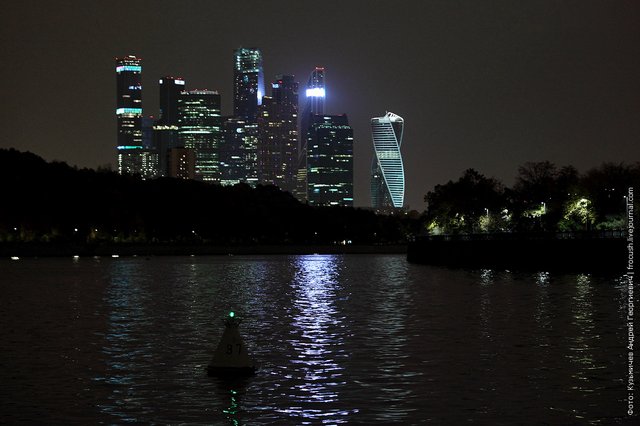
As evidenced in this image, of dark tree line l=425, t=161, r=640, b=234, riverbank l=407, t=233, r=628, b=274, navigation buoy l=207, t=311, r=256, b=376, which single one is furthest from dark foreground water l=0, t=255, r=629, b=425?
dark tree line l=425, t=161, r=640, b=234

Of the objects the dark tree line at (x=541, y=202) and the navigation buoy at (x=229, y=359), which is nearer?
the navigation buoy at (x=229, y=359)

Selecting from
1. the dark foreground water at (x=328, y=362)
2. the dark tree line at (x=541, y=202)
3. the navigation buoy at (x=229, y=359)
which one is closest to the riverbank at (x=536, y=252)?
the dark tree line at (x=541, y=202)

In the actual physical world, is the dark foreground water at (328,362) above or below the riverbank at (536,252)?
below

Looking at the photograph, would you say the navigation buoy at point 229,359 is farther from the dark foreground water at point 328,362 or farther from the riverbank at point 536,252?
the riverbank at point 536,252

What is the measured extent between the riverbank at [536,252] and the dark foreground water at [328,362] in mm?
36450

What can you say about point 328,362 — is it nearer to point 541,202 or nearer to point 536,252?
point 536,252

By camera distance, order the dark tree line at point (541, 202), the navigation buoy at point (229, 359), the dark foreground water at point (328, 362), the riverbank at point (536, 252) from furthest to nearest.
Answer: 1. the dark tree line at point (541, 202)
2. the riverbank at point (536, 252)
3. the navigation buoy at point (229, 359)
4. the dark foreground water at point (328, 362)

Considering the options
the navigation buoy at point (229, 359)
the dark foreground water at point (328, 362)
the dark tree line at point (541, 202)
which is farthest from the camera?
the dark tree line at point (541, 202)

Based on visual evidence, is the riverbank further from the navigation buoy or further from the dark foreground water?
the navigation buoy

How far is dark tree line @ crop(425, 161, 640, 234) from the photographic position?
128 meters

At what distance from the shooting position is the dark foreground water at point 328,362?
75.6 feet

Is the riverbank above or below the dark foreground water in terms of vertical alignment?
above

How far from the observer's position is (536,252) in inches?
4473

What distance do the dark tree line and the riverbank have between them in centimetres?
896
